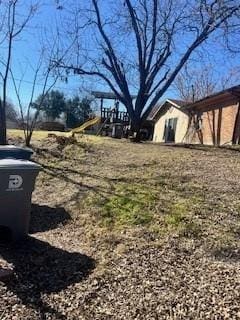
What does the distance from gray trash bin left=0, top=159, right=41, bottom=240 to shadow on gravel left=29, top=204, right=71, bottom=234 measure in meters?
0.96

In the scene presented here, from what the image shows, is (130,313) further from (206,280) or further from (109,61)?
(109,61)

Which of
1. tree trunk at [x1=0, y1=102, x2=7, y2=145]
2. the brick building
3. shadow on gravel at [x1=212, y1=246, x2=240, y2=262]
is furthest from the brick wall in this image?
shadow on gravel at [x1=212, y1=246, x2=240, y2=262]

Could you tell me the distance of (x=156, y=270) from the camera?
171 inches

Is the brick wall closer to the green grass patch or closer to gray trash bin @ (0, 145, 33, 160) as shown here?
the green grass patch

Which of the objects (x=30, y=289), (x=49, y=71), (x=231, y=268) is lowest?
(x=30, y=289)

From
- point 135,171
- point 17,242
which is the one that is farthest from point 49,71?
point 17,242

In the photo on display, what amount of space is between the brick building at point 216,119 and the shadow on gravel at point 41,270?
13.7 m

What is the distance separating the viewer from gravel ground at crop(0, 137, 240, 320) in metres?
3.74

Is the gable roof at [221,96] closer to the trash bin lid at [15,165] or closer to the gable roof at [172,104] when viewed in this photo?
the gable roof at [172,104]

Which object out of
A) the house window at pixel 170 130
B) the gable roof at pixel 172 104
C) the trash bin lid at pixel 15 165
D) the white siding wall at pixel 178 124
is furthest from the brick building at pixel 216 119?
the trash bin lid at pixel 15 165

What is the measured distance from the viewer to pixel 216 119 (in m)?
20.6

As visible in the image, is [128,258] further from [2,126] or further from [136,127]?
[136,127]

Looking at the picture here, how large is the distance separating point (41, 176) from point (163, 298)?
5.63m

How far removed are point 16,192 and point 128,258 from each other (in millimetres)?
1372
